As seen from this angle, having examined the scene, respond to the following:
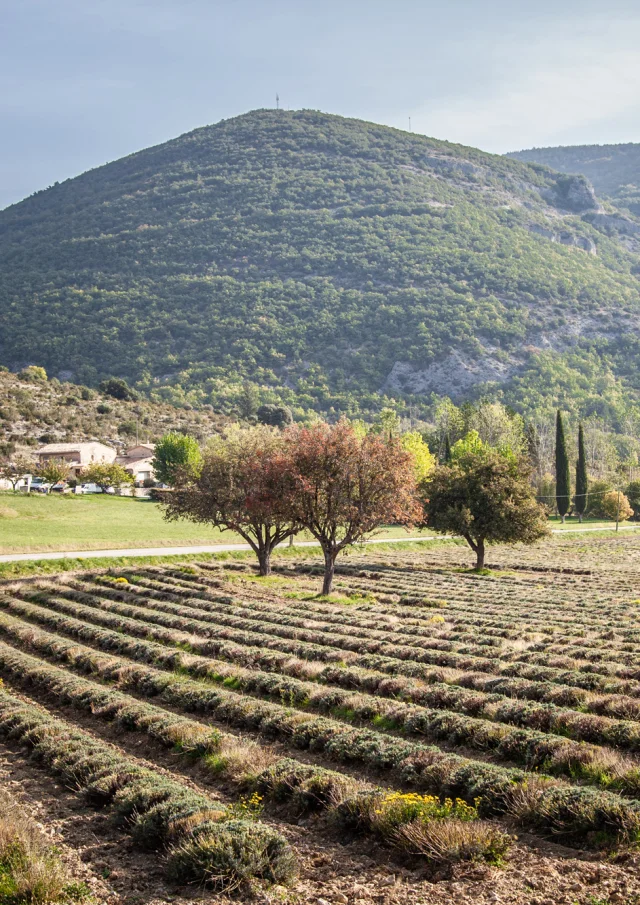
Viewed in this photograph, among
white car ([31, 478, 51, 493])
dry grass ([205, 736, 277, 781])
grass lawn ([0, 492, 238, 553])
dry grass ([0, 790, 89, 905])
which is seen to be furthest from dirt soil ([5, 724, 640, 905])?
white car ([31, 478, 51, 493])

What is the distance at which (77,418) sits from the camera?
116m

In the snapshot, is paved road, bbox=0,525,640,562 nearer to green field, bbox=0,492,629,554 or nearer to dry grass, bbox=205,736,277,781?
green field, bbox=0,492,629,554

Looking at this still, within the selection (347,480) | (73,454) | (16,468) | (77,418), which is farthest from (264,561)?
(77,418)

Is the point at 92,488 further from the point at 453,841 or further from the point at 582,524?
the point at 453,841

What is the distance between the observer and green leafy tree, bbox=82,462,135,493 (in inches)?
3506

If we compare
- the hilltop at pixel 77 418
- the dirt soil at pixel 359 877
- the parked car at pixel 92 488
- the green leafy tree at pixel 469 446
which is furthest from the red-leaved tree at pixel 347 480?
the hilltop at pixel 77 418

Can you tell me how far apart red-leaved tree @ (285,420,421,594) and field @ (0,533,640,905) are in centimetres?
689

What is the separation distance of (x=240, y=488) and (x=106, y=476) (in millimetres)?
52360

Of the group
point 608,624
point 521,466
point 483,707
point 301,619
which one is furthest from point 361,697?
point 521,466

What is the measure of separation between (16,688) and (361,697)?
9.14m

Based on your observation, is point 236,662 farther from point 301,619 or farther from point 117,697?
point 301,619

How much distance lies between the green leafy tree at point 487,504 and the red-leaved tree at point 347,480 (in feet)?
52.8

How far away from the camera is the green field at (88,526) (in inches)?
2032

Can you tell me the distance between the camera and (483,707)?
1639cm
